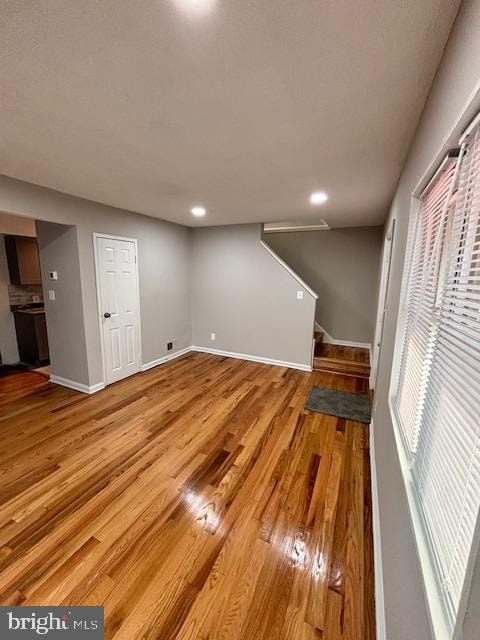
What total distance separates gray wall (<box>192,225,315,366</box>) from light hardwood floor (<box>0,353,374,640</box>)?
1.55 m

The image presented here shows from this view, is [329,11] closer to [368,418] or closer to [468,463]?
[468,463]

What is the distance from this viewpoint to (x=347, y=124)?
1495mm

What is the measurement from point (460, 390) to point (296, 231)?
194 inches

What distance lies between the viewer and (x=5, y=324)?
14.0 feet

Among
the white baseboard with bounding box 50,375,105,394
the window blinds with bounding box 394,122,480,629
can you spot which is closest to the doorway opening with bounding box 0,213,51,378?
the white baseboard with bounding box 50,375,105,394

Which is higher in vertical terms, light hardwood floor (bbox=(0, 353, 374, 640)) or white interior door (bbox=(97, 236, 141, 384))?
white interior door (bbox=(97, 236, 141, 384))

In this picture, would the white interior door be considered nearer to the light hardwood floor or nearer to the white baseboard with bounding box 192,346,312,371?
the light hardwood floor

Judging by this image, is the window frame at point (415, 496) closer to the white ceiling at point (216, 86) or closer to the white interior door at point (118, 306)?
the white ceiling at point (216, 86)

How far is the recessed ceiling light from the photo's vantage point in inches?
107

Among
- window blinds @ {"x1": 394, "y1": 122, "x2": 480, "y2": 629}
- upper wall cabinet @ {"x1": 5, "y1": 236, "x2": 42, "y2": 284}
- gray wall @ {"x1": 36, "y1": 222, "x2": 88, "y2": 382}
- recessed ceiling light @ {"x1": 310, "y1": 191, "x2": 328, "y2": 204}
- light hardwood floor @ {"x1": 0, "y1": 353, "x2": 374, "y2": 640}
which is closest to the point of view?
window blinds @ {"x1": 394, "y1": 122, "x2": 480, "y2": 629}

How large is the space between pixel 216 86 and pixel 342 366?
150 inches

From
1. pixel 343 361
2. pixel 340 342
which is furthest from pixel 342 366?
pixel 340 342

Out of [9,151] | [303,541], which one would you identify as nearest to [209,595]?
[303,541]

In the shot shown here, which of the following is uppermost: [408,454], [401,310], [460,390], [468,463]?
[401,310]
